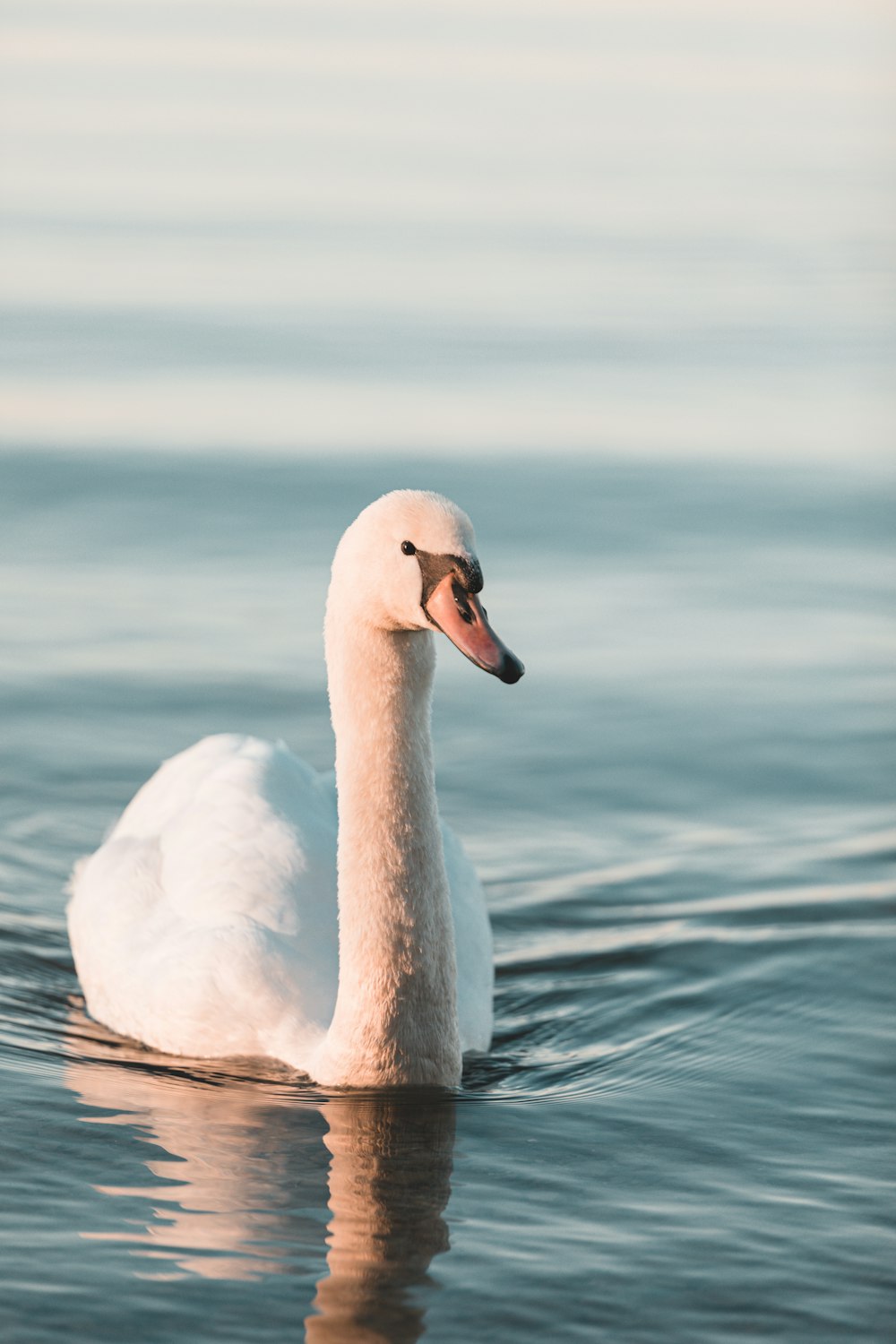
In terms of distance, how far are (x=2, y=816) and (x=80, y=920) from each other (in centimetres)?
176

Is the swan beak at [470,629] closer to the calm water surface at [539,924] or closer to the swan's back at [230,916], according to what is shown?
the calm water surface at [539,924]

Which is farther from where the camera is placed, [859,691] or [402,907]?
[859,691]

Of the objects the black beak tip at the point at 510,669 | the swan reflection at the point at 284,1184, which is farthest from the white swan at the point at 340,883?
the swan reflection at the point at 284,1184

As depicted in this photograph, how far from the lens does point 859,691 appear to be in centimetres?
1275

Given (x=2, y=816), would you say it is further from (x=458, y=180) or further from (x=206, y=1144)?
(x=458, y=180)

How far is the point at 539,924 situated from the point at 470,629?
311cm

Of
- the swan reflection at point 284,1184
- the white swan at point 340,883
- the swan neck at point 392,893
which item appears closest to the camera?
the swan reflection at point 284,1184

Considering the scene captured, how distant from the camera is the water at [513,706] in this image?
271 inches

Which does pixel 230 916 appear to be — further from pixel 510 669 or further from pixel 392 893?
pixel 510 669

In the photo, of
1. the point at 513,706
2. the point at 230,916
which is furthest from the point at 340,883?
the point at 513,706

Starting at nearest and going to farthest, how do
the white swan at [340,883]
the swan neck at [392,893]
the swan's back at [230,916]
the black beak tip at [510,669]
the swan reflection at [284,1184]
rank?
the swan reflection at [284,1184]
the black beak tip at [510,669]
the white swan at [340,883]
the swan neck at [392,893]
the swan's back at [230,916]

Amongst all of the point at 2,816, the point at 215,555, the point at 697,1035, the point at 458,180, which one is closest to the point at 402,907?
the point at 697,1035

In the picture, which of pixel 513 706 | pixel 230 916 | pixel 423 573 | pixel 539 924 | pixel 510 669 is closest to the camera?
pixel 510 669

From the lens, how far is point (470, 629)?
712cm
